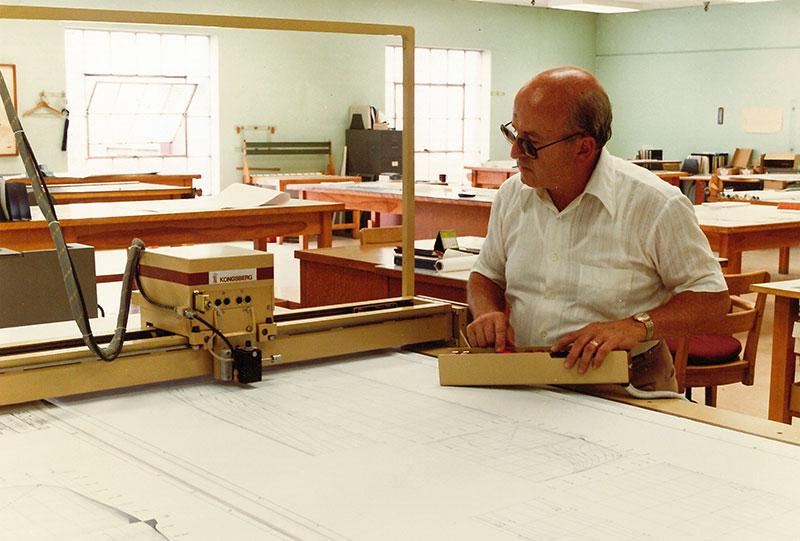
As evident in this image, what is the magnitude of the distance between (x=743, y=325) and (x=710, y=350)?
24cm

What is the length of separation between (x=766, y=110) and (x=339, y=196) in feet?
22.7

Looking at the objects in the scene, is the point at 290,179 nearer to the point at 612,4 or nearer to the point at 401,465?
the point at 612,4

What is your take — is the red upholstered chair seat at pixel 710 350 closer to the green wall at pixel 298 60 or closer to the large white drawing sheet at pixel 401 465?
Answer: the large white drawing sheet at pixel 401 465

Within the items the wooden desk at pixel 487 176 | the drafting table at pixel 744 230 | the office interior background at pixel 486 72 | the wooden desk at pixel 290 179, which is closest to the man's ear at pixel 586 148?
the drafting table at pixel 744 230

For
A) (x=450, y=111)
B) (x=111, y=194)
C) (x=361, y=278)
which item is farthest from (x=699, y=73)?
(x=361, y=278)

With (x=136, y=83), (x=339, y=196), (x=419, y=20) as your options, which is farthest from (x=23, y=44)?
(x=419, y=20)

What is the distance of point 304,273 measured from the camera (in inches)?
170

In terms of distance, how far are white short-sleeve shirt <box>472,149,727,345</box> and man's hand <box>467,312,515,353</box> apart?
155 millimetres

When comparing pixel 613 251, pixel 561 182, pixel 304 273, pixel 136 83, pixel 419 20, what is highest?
pixel 419 20

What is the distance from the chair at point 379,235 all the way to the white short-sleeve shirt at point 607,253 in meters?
2.29

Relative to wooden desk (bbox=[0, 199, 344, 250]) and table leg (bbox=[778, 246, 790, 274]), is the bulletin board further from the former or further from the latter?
table leg (bbox=[778, 246, 790, 274])

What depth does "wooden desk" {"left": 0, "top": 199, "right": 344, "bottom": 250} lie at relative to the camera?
452 centimetres

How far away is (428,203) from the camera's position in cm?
748

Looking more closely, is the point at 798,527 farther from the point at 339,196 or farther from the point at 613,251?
the point at 339,196
